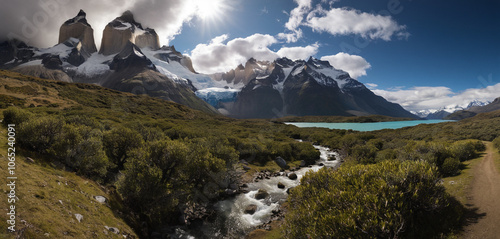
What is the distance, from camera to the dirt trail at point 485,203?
15172 millimetres

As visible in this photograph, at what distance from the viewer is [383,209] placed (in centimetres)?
1525

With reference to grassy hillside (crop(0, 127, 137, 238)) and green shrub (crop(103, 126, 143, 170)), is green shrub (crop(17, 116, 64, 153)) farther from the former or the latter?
green shrub (crop(103, 126, 143, 170))

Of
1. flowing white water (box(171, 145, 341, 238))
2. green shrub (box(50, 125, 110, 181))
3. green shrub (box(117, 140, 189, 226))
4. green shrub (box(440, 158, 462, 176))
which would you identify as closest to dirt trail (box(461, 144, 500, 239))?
green shrub (box(440, 158, 462, 176))

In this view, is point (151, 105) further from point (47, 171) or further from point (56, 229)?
point (56, 229)

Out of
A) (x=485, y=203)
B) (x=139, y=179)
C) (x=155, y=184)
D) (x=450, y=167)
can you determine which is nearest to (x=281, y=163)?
(x=450, y=167)

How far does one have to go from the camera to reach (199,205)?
33.6m

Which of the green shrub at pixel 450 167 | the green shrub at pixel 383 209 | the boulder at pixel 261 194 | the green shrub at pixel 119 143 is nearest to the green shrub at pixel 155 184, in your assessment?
the green shrub at pixel 119 143

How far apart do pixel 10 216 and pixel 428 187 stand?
104 feet

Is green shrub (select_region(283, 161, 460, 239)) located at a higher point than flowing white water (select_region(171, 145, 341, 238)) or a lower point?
higher

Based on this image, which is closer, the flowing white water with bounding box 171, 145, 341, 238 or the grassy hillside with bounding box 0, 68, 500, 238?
the grassy hillside with bounding box 0, 68, 500, 238

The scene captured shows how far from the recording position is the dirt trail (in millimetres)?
15172

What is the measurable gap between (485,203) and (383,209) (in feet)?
39.4

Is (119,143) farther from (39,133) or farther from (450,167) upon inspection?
(450,167)

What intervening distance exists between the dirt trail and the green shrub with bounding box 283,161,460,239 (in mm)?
1309
